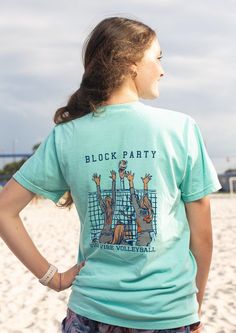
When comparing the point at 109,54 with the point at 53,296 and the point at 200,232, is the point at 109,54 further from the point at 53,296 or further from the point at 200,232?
the point at 53,296

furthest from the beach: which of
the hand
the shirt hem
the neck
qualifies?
the neck

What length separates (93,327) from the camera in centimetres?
153

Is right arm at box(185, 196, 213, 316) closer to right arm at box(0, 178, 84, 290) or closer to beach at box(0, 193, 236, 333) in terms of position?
right arm at box(0, 178, 84, 290)

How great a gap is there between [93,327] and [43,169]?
1.36 ft

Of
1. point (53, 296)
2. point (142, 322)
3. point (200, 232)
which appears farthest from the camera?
point (53, 296)

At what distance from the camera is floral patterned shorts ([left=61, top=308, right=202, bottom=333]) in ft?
4.91

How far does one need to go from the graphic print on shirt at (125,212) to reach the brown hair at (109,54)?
201 millimetres

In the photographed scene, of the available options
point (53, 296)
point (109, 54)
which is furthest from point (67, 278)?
point (53, 296)

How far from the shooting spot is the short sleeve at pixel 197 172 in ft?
5.07

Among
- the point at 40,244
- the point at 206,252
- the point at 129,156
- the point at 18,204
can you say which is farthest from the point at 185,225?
the point at 40,244

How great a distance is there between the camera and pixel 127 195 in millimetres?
1522

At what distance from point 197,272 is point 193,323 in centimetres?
15

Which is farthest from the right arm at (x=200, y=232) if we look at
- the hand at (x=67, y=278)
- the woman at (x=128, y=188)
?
the hand at (x=67, y=278)

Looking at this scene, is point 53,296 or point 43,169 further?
point 53,296
